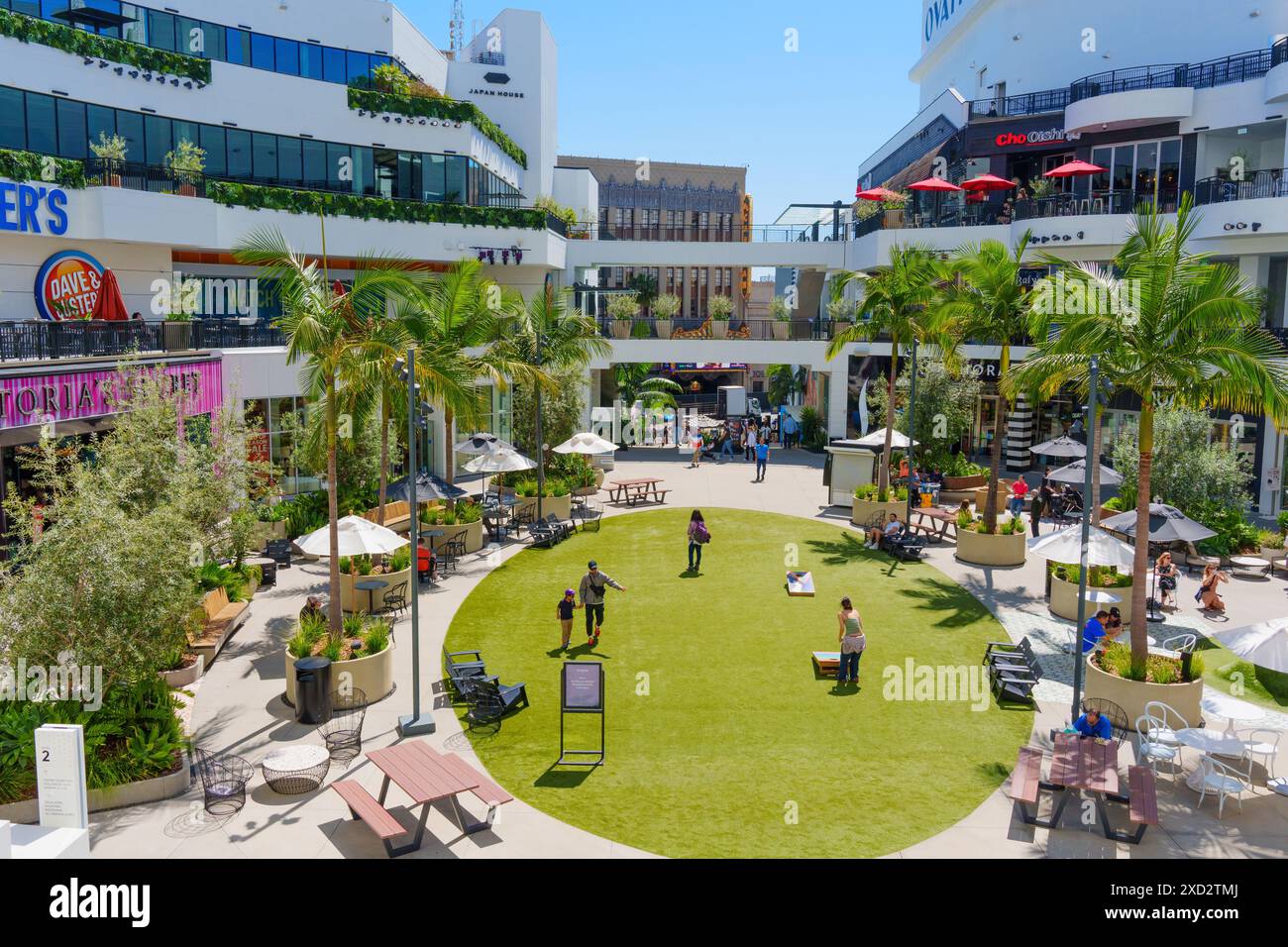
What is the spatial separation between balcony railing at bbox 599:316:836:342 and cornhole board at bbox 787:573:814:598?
77.1 ft

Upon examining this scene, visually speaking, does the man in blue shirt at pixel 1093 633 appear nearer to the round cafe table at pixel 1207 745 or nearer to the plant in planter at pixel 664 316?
the round cafe table at pixel 1207 745

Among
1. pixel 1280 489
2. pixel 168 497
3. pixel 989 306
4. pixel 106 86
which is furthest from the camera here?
pixel 1280 489

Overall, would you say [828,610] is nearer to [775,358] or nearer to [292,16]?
[775,358]

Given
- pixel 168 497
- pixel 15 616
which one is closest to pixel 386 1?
pixel 168 497

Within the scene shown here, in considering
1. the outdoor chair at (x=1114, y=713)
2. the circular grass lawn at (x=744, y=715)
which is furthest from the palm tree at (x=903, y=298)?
the outdoor chair at (x=1114, y=713)

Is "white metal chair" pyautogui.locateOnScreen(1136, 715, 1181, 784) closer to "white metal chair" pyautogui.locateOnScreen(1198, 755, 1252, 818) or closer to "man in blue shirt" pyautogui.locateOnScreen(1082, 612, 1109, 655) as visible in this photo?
"white metal chair" pyautogui.locateOnScreen(1198, 755, 1252, 818)

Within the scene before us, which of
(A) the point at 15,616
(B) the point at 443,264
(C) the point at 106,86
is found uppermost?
(C) the point at 106,86

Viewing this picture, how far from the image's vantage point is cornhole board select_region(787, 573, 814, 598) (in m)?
21.8

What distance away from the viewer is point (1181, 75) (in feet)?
124

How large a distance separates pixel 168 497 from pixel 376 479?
10015 mm

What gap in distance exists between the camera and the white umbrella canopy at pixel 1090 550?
17.5 meters

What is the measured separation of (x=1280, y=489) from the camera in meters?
31.8

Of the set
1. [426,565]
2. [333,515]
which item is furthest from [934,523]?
[333,515]

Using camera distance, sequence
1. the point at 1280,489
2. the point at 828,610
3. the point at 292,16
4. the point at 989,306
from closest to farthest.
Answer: the point at 828,610
the point at 989,306
the point at 1280,489
the point at 292,16
